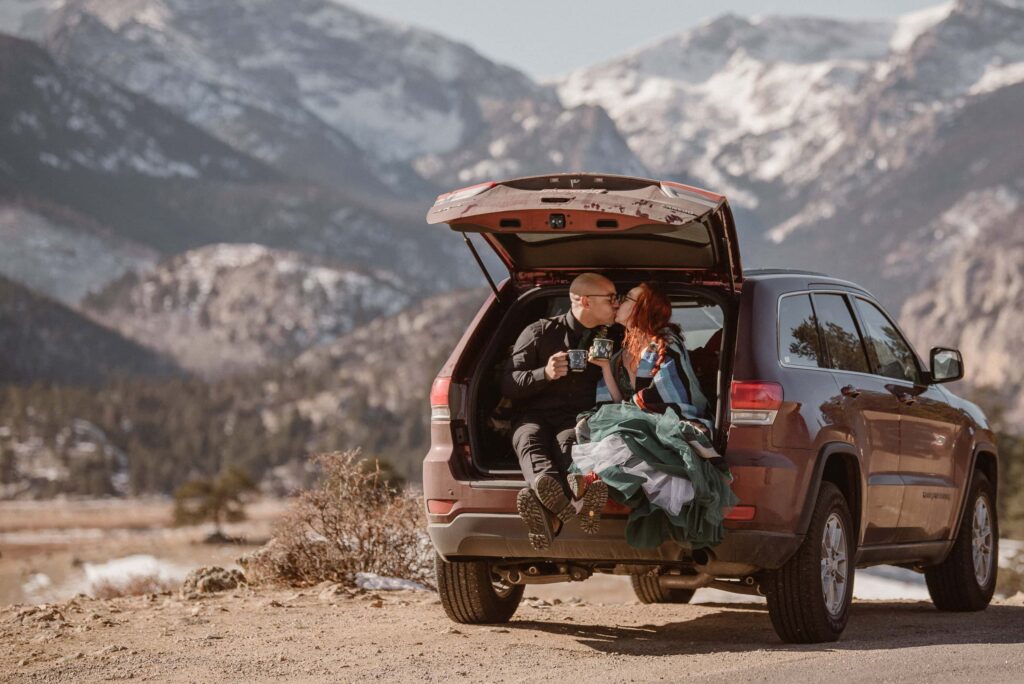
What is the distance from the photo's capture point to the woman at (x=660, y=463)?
6.47 metres

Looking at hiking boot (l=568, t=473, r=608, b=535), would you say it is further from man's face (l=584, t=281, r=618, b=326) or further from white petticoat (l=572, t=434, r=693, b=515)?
man's face (l=584, t=281, r=618, b=326)

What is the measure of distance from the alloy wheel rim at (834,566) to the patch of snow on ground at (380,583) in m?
3.93

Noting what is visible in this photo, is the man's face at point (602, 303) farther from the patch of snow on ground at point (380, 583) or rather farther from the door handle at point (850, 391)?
the patch of snow on ground at point (380, 583)

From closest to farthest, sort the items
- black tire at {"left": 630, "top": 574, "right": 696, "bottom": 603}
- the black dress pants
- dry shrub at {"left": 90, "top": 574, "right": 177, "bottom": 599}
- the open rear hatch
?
the open rear hatch, the black dress pants, black tire at {"left": 630, "top": 574, "right": 696, "bottom": 603}, dry shrub at {"left": 90, "top": 574, "right": 177, "bottom": 599}

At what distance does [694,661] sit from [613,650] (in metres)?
0.61

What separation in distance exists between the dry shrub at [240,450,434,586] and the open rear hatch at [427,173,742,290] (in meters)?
3.30

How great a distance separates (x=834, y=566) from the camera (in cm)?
726

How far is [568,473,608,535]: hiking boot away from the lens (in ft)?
21.6

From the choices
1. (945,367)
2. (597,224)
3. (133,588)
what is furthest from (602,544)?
(133,588)

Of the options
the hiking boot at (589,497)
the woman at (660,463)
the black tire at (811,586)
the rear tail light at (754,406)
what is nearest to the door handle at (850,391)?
the black tire at (811,586)

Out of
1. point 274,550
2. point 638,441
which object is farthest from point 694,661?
point 274,550

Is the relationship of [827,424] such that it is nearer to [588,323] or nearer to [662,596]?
[588,323]

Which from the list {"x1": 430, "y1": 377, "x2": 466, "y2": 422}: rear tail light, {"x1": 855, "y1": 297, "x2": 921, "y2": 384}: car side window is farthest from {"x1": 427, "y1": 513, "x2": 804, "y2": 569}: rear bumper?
{"x1": 855, "y1": 297, "x2": 921, "y2": 384}: car side window

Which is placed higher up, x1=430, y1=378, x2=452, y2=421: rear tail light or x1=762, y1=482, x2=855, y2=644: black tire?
x1=430, y1=378, x2=452, y2=421: rear tail light
